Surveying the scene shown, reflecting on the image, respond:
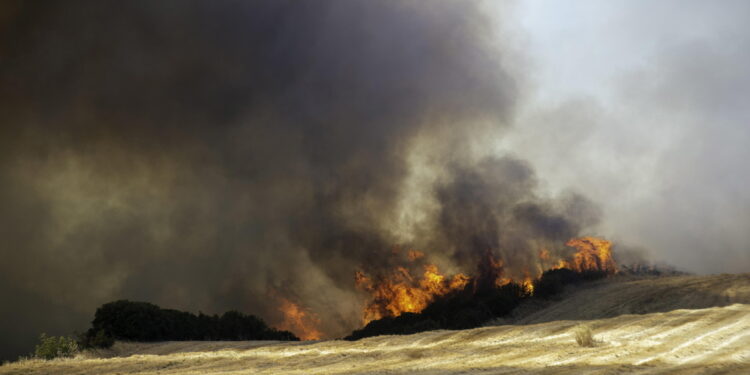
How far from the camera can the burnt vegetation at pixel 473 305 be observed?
31984 mm

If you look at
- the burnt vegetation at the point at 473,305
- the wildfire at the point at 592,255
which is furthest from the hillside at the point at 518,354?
the wildfire at the point at 592,255

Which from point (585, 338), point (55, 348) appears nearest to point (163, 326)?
point (55, 348)

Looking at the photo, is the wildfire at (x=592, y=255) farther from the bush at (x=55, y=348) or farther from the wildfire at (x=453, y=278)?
the bush at (x=55, y=348)

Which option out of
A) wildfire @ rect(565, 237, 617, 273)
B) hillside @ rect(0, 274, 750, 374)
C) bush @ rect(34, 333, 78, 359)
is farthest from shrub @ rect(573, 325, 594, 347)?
wildfire @ rect(565, 237, 617, 273)

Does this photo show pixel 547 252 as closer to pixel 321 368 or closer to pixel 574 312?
pixel 574 312

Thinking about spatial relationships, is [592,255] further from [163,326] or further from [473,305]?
[163,326]

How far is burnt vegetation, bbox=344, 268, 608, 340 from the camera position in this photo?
3198 centimetres

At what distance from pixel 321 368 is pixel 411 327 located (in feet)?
69.6

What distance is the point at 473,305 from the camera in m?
35.2

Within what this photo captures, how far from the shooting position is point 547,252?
43.8 meters

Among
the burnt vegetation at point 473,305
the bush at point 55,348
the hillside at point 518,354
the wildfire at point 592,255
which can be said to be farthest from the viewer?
the wildfire at point 592,255

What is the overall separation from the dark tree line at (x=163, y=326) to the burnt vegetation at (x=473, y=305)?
660 centimetres

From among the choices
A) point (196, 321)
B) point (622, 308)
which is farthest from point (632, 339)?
point (196, 321)

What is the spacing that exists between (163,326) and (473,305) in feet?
65.5
